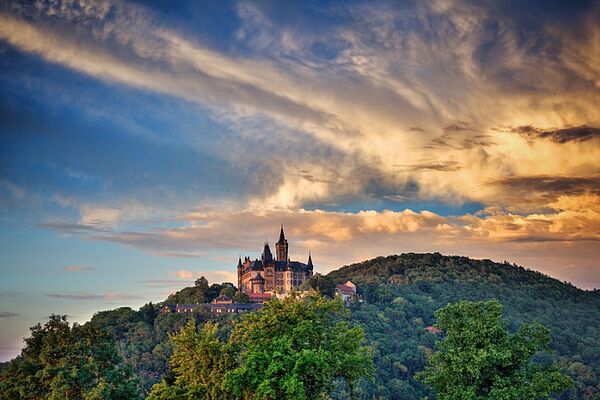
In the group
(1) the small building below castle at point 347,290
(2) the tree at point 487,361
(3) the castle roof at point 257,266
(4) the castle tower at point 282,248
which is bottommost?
(2) the tree at point 487,361

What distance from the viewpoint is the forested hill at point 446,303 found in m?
104

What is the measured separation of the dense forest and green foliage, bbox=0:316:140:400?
24.8m

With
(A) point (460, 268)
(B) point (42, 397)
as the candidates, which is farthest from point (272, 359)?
(A) point (460, 268)

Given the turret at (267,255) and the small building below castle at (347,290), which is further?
the turret at (267,255)

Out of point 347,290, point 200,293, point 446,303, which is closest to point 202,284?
point 200,293

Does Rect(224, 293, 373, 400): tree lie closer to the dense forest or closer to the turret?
the dense forest

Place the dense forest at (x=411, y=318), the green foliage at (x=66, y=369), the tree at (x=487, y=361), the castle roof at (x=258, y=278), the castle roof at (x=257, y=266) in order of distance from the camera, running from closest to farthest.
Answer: the tree at (x=487, y=361) → the green foliage at (x=66, y=369) → the dense forest at (x=411, y=318) → the castle roof at (x=258, y=278) → the castle roof at (x=257, y=266)

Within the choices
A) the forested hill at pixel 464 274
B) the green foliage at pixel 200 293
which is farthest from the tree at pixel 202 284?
the forested hill at pixel 464 274

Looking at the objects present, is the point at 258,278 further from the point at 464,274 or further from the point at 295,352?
the point at 295,352

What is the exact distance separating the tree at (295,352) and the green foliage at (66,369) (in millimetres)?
6477

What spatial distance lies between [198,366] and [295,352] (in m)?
5.01

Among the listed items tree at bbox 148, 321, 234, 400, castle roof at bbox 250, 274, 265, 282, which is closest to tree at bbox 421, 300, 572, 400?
tree at bbox 148, 321, 234, 400

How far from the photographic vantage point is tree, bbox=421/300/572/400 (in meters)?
27.9

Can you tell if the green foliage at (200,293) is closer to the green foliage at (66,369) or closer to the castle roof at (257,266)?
the castle roof at (257,266)
